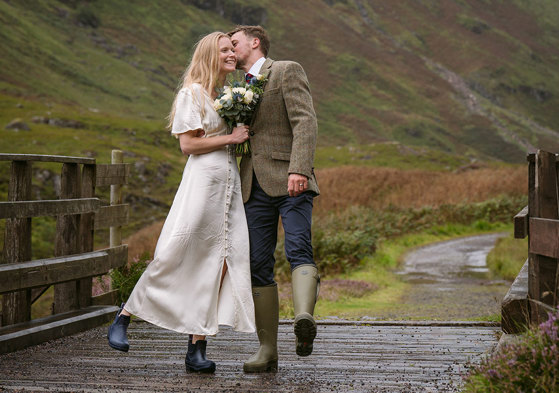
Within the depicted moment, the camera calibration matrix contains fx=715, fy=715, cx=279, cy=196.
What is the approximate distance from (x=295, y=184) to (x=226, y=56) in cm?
104

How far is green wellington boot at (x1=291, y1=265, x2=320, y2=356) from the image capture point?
415 centimetres

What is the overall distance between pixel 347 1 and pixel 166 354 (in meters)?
162

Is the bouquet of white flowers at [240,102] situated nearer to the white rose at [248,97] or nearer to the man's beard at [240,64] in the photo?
the white rose at [248,97]

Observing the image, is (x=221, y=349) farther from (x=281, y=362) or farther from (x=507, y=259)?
(x=507, y=259)

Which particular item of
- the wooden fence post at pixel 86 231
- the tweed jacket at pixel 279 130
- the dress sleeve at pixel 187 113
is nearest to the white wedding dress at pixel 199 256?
the dress sleeve at pixel 187 113

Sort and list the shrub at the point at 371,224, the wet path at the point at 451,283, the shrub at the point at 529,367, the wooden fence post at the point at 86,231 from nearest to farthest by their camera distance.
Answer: the shrub at the point at 529,367, the wooden fence post at the point at 86,231, the wet path at the point at 451,283, the shrub at the point at 371,224

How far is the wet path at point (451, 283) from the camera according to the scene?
32.9 ft

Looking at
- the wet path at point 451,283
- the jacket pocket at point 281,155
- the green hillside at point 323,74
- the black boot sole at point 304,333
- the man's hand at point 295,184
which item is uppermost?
the green hillside at point 323,74

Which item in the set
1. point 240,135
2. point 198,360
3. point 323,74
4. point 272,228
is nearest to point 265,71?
point 240,135

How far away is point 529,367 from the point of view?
10.0 feet

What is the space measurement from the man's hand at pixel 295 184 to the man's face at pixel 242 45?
993mm

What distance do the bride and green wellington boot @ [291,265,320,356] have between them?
0.37 meters

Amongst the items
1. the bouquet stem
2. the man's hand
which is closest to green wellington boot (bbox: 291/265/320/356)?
the man's hand

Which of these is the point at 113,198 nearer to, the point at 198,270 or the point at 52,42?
the point at 198,270
